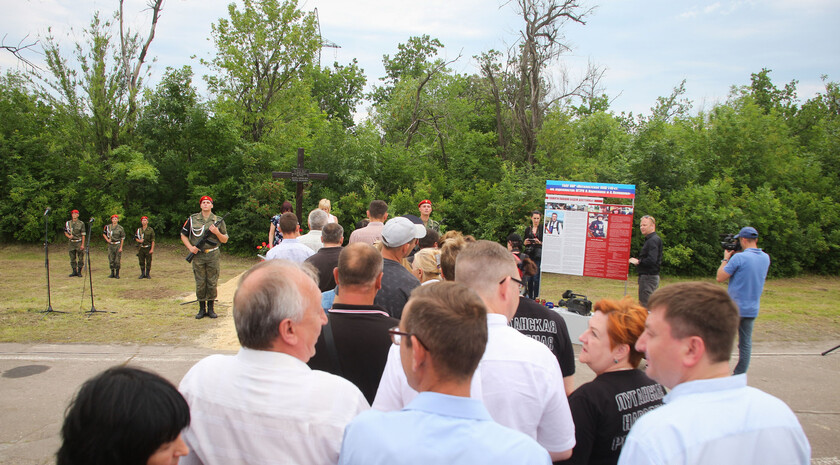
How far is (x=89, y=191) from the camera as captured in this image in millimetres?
18516

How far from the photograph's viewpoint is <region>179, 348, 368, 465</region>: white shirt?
1636mm

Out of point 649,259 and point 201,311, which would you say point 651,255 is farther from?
→ point 201,311

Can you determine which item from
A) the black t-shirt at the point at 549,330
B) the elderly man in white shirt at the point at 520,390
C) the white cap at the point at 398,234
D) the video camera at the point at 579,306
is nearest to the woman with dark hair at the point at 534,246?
the video camera at the point at 579,306

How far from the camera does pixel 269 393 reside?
5.45ft

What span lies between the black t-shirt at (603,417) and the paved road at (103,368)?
3.36 meters

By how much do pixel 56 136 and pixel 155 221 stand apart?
18.7ft

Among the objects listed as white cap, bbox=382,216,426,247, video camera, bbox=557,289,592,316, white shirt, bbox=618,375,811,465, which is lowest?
video camera, bbox=557,289,592,316

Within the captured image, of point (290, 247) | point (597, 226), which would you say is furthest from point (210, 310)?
point (597, 226)

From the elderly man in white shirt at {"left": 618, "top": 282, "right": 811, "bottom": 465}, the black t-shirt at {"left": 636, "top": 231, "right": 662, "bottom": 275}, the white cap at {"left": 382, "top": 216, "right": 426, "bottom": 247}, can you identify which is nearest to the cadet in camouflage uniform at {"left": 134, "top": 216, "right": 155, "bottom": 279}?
the white cap at {"left": 382, "top": 216, "right": 426, "bottom": 247}

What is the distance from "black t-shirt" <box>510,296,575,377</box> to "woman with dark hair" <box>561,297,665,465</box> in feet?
1.76

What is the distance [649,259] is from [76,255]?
14.3 meters

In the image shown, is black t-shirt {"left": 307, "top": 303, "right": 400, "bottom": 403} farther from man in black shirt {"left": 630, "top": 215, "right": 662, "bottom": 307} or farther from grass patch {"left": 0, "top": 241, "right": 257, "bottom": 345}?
man in black shirt {"left": 630, "top": 215, "right": 662, "bottom": 307}

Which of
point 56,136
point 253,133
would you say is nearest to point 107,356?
point 253,133

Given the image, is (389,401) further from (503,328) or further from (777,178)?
(777,178)
